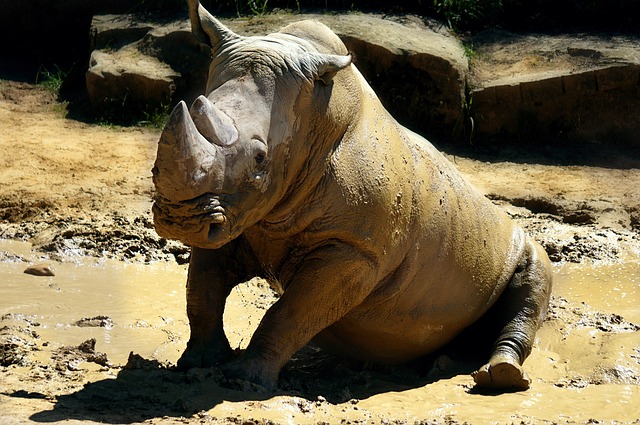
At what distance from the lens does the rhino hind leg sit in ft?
23.7

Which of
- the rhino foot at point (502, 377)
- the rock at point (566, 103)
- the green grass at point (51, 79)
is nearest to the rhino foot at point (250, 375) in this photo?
the rhino foot at point (502, 377)

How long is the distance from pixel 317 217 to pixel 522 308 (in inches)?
87.5

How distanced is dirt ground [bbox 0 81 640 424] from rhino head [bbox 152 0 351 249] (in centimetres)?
92

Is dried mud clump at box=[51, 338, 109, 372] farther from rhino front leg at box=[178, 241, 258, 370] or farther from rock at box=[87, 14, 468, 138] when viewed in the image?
rock at box=[87, 14, 468, 138]

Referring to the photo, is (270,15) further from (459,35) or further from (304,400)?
(304,400)

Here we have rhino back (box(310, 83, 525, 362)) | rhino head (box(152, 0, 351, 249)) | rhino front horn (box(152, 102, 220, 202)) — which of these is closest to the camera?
rhino front horn (box(152, 102, 220, 202))

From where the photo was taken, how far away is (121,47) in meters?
12.2

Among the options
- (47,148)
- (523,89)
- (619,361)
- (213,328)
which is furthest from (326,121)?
(523,89)

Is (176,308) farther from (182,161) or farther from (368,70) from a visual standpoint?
(368,70)

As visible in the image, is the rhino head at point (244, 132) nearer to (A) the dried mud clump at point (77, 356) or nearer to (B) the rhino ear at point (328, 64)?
(B) the rhino ear at point (328, 64)

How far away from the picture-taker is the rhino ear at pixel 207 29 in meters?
5.84

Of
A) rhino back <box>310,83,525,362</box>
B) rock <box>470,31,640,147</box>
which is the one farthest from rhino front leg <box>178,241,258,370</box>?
rock <box>470,31,640,147</box>

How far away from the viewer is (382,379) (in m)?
6.89

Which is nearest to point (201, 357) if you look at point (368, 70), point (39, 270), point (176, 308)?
point (176, 308)
